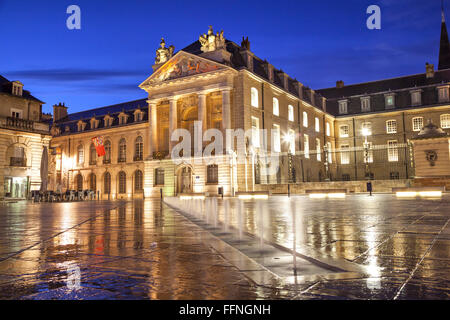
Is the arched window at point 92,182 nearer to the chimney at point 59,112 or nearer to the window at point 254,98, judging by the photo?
the chimney at point 59,112

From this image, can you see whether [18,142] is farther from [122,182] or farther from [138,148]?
[122,182]

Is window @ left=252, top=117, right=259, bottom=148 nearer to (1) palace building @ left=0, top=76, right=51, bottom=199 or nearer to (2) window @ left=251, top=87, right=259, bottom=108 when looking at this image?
(2) window @ left=251, top=87, right=259, bottom=108

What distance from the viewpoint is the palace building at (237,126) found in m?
36.2

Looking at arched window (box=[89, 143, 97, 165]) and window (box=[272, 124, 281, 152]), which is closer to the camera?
window (box=[272, 124, 281, 152])

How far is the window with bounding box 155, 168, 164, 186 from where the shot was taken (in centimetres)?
4050

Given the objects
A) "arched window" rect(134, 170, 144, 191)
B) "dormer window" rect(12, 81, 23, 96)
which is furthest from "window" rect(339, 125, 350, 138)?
"dormer window" rect(12, 81, 23, 96)

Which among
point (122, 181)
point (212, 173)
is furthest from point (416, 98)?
point (122, 181)

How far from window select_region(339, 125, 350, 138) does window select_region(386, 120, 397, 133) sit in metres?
5.74

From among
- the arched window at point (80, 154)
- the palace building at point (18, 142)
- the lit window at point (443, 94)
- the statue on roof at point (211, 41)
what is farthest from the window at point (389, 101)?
the palace building at point (18, 142)

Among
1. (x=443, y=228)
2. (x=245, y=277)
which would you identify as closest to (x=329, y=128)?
(x=443, y=228)

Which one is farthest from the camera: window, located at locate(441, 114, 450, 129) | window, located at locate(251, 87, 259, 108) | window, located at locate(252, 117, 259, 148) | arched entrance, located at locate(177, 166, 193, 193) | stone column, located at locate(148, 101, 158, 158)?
window, located at locate(441, 114, 450, 129)
